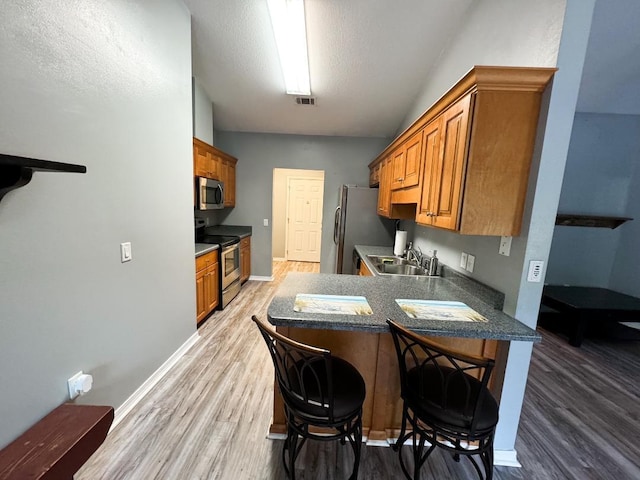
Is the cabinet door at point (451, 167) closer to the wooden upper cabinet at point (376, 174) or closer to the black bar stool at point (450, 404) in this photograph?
the black bar stool at point (450, 404)

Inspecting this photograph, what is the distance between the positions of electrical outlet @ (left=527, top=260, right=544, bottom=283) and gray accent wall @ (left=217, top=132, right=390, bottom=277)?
3583mm

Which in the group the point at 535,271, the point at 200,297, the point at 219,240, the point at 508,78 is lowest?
the point at 200,297

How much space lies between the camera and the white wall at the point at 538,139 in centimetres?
120

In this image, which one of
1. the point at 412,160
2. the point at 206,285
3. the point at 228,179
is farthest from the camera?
the point at 228,179

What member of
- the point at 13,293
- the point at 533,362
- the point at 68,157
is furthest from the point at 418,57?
the point at 13,293

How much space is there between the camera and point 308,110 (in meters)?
3.82

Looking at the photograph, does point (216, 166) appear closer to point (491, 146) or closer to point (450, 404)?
point (491, 146)

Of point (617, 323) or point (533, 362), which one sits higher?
point (617, 323)

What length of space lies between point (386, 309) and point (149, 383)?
1891 millimetres

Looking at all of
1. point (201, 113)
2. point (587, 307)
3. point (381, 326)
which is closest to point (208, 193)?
point (201, 113)

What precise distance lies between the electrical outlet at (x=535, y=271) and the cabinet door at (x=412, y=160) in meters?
0.98

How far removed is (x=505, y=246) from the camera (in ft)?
4.80

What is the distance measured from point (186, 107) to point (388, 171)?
2.21m

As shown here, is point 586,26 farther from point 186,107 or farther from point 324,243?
point 324,243
